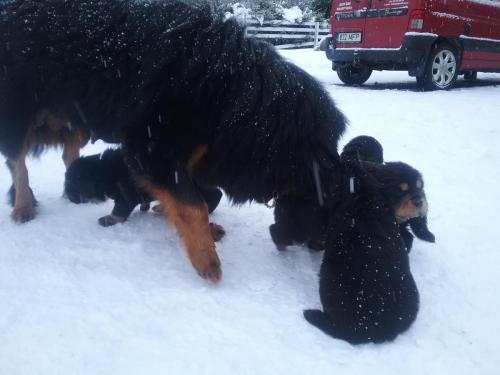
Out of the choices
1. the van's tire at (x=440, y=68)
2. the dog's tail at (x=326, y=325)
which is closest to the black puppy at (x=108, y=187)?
the dog's tail at (x=326, y=325)

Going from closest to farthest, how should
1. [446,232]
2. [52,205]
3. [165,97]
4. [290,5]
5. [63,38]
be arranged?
[165,97], [63,38], [446,232], [52,205], [290,5]

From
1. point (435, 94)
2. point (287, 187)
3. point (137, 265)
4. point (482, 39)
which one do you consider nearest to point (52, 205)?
point (137, 265)

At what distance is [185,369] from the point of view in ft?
6.47

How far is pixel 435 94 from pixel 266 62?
21.4 ft

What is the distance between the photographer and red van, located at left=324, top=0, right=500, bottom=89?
27.3ft

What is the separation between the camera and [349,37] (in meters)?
9.40

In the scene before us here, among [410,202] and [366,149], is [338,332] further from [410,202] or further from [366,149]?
[366,149]

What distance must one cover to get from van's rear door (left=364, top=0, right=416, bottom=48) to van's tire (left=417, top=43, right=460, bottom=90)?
0.80 m

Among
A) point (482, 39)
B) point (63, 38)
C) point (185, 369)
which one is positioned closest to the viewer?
point (185, 369)

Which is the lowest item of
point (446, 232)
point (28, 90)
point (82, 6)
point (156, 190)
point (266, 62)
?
point (446, 232)

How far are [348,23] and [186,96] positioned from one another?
7.70m

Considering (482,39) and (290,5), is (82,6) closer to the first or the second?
(482,39)

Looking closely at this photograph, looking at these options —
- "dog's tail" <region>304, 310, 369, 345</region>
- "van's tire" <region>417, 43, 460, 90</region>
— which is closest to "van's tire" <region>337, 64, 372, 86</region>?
"van's tire" <region>417, 43, 460, 90</region>

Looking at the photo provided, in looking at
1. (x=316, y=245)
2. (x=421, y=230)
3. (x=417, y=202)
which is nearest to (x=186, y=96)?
(x=316, y=245)
